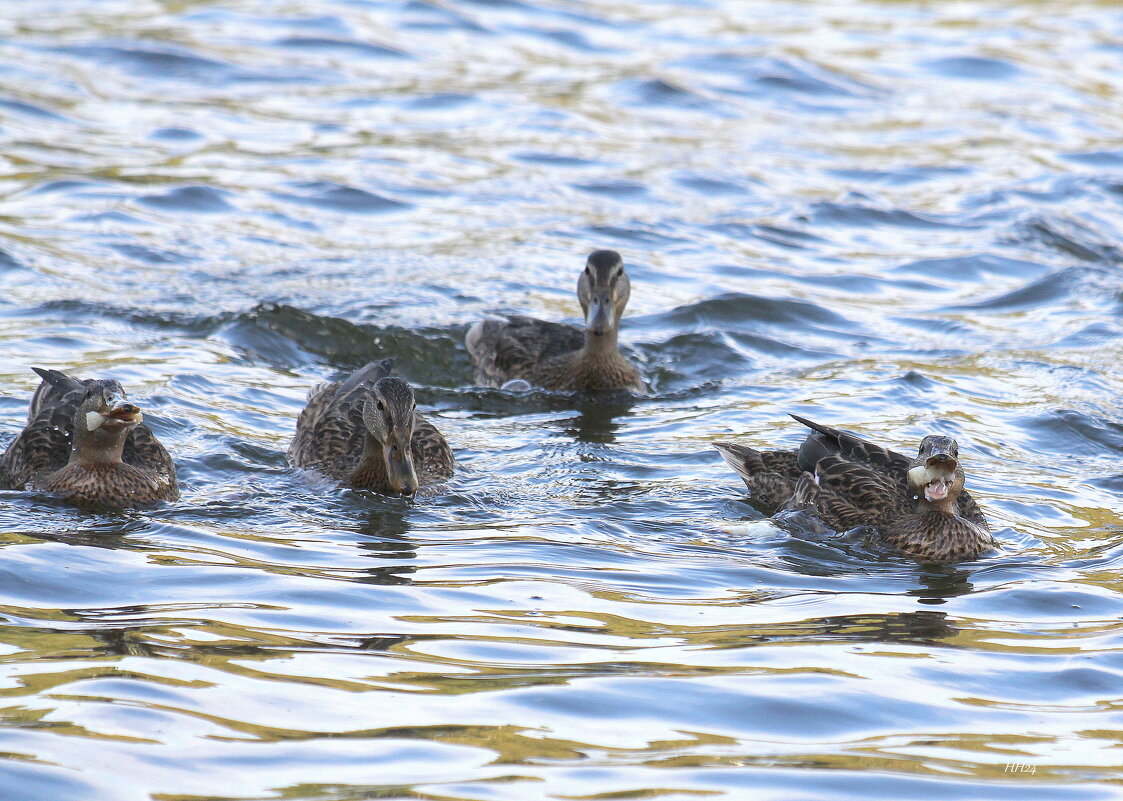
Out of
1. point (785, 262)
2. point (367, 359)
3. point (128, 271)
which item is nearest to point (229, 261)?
point (128, 271)

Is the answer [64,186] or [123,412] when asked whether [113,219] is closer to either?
[64,186]

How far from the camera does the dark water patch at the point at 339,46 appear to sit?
76.7ft

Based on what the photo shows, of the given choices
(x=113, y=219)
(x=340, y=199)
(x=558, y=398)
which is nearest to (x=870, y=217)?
(x=340, y=199)

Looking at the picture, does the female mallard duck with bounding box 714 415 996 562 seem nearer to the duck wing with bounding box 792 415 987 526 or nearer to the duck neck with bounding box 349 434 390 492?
the duck wing with bounding box 792 415 987 526

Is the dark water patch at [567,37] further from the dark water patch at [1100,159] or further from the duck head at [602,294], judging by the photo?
the duck head at [602,294]

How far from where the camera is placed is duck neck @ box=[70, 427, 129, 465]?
29.5 ft

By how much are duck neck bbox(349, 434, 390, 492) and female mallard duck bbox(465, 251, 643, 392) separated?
2933 mm

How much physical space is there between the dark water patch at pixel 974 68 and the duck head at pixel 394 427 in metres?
16.6

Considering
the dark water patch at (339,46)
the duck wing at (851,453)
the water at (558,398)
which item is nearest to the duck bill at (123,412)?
the water at (558,398)

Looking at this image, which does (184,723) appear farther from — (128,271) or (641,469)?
(128,271)

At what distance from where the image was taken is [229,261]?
Result: 48.8 ft

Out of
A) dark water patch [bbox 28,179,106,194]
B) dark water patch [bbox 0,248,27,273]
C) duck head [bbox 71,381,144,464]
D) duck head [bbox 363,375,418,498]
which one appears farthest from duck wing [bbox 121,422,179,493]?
dark water patch [bbox 28,179,106,194]

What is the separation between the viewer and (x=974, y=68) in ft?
80.0

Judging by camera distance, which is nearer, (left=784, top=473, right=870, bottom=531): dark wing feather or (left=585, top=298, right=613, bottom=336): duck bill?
(left=784, top=473, right=870, bottom=531): dark wing feather
